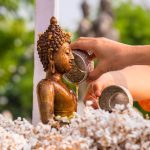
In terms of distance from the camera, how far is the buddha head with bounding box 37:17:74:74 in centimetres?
237

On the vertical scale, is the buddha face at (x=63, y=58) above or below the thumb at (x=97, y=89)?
above

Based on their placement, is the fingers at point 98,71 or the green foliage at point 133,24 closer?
the fingers at point 98,71

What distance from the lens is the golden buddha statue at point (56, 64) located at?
2355 mm

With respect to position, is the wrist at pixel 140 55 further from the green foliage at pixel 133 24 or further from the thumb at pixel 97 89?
the green foliage at pixel 133 24

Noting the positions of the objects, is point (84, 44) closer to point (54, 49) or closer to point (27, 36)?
point (54, 49)

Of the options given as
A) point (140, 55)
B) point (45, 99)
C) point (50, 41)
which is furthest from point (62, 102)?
point (140, 55)

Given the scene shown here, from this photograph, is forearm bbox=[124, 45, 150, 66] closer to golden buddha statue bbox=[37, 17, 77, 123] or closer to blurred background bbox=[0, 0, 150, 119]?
golden buddha statue bbox=[37, 17, 77, 123]

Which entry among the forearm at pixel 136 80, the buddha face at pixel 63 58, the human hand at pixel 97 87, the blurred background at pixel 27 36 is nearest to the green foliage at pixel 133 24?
the blurred background at pixel 27 36

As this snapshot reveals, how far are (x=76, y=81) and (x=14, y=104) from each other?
648 inches

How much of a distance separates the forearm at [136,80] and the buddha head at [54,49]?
9.8 inches

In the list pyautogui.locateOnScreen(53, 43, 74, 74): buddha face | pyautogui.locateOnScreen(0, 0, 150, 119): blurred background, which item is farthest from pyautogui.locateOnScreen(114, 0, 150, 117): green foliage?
pyautogui.locateOnScreen(53, 43, 74, 74): buddha face

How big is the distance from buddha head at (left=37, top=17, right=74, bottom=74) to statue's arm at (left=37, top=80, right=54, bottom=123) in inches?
3.1

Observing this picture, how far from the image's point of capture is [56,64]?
2391 mm

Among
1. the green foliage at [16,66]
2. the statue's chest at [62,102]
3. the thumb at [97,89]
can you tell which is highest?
the green foliage at [16,66]
